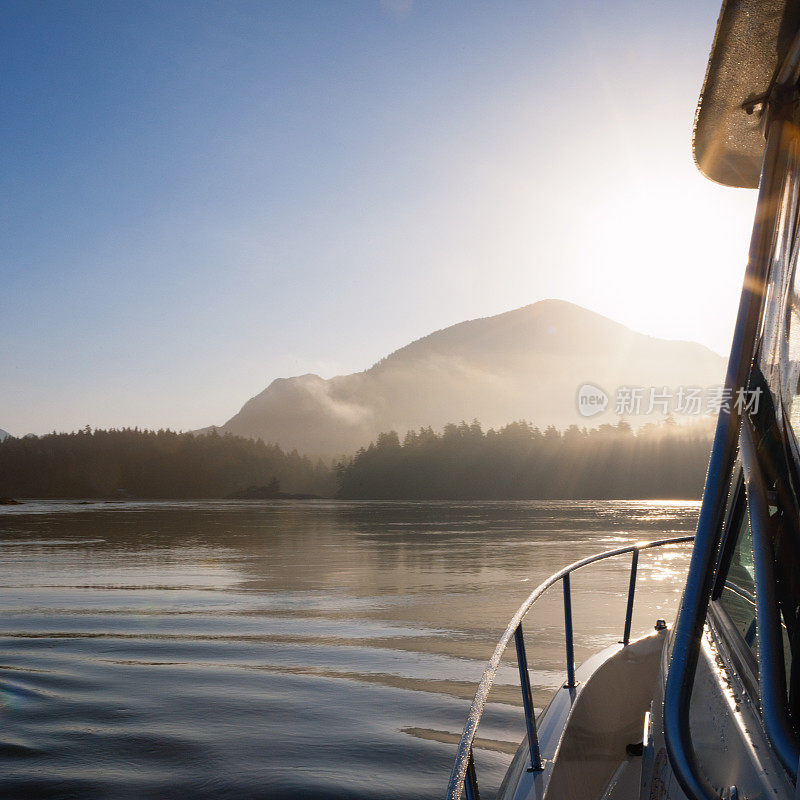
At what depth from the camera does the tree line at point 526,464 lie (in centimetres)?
15888

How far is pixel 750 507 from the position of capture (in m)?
1.43

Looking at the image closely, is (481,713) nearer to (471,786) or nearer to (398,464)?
(471,786)

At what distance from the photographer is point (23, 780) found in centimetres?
601

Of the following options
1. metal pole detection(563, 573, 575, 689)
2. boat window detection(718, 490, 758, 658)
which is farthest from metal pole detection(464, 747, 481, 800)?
metal pole detection(563, 573, 575, 689)

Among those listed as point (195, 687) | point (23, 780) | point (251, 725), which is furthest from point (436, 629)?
point (23, 780)

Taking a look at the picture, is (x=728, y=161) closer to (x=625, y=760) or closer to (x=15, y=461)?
(x=625, y=760)

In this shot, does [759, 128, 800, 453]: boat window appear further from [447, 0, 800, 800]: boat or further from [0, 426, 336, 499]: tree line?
[0, 426, 336, 499]: tree line

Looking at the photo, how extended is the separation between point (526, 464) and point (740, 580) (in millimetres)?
169250

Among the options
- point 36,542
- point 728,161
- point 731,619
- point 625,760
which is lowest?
point 36,542

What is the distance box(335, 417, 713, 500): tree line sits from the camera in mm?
158875

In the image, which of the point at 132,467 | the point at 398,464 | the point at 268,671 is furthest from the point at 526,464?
the point at 268,671

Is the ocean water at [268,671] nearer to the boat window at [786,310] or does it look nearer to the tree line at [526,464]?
the boat window at [786,310]

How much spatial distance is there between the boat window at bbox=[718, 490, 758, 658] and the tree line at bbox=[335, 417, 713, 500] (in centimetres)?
15593

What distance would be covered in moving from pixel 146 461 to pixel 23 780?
185m
